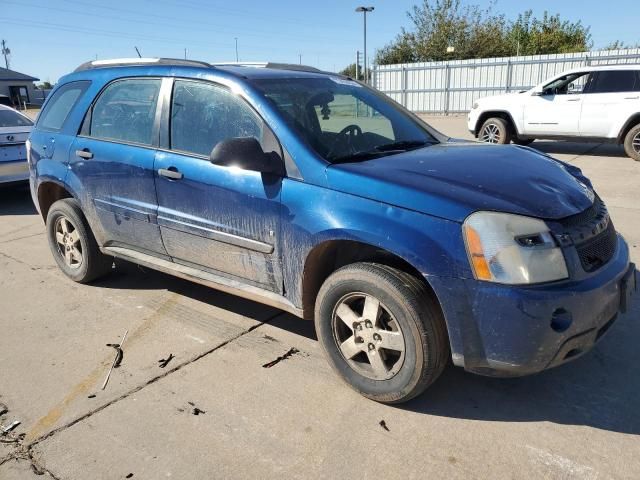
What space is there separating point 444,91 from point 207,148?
21.7 meters

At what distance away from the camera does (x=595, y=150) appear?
11836mm

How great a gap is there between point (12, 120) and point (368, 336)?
8123mm

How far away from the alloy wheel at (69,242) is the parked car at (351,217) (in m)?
0.41

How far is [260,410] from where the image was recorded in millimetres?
2846

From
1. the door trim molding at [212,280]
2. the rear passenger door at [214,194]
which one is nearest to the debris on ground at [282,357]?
the door trim molding at [212,280]

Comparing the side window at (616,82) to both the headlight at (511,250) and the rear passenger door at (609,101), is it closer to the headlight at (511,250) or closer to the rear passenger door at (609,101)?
the rear passenger door at (609,101)

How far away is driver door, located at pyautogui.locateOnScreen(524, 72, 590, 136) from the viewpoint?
10.6m

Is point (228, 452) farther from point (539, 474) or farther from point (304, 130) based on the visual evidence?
point (304, 130)

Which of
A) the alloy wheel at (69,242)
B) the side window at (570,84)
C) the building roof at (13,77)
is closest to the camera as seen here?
the alloy wheel at (69,242)

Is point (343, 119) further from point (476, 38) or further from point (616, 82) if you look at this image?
point (476, 38)

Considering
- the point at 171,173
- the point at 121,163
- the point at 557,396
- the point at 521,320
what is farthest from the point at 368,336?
the point at 121,163

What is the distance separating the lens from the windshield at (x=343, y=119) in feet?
10.3

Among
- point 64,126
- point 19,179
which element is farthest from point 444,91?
point 64,126

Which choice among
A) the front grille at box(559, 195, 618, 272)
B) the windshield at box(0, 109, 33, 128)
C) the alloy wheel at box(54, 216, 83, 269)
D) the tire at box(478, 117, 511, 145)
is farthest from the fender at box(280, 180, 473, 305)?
the tire at box(478, 117, 511, 145)
